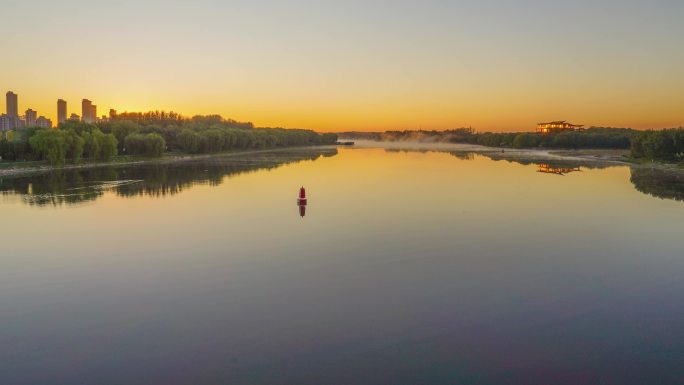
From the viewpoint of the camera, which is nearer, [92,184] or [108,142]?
[92,184]

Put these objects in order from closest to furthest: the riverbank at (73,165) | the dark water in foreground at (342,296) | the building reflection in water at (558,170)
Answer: the dark water in foreground at (342,296) < the riverbank at (73,165) < the building reflection in water at (558,170)

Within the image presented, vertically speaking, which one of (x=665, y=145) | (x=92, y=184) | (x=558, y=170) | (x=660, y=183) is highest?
(x=665, y=145)

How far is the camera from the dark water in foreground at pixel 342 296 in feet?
30.7

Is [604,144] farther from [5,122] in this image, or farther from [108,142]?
[5,122]

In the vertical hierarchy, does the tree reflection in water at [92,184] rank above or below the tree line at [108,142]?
below

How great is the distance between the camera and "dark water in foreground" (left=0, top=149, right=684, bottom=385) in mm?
9367

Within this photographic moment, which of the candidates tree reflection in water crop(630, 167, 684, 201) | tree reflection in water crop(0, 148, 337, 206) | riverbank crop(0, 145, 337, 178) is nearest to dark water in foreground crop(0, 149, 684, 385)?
tree reflection in water crop(0, 148, 337, 206)

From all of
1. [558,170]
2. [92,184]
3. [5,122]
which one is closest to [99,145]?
[92,184]

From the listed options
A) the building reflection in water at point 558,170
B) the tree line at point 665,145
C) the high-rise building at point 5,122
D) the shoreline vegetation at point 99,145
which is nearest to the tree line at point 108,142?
the shoreline vegetation at point 99,145

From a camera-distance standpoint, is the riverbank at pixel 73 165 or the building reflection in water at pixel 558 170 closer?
the riverbank at pixel 73 165

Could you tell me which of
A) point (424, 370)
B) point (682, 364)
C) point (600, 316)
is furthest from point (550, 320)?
point (424, 370)

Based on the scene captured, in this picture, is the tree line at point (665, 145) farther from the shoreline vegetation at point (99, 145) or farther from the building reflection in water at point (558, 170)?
the shoreline vegetation at point (99, 145)

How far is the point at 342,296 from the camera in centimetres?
1321

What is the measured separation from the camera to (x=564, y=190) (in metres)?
38.9
